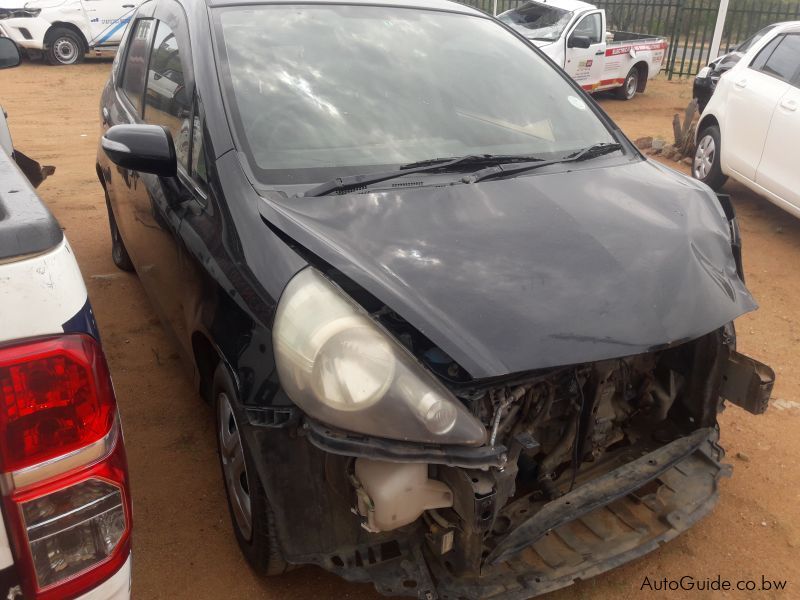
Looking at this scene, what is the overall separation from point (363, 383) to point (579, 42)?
33.9 feet

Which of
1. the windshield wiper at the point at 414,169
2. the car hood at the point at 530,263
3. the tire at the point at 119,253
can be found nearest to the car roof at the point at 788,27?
the car hood at the point at 530,263

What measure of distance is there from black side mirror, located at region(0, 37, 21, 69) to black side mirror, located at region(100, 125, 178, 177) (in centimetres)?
188

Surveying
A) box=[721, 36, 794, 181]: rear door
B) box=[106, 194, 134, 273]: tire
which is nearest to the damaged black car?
box=[106, 194, 134, 273]: tire

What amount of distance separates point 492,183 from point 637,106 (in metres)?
11.8

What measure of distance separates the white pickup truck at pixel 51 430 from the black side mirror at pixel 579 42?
413 inches

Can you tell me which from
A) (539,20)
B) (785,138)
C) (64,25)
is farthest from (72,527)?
(64,25)

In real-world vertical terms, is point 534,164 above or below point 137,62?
below

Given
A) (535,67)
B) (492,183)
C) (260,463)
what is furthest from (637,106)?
(260,463)

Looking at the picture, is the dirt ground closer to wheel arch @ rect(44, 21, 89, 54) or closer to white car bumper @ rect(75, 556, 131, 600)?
white car bumper @ rect(75, 556, 131, 600)

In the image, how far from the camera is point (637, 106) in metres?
13.1

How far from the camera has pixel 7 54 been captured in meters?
3.83

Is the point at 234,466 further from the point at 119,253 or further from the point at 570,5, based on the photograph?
the point at 570,5

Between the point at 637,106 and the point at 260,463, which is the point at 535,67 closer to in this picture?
the point at 260,463

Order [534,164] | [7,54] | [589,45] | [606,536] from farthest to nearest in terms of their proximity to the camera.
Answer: [589,45] → [7,54] → [534,164] → [606,536]
